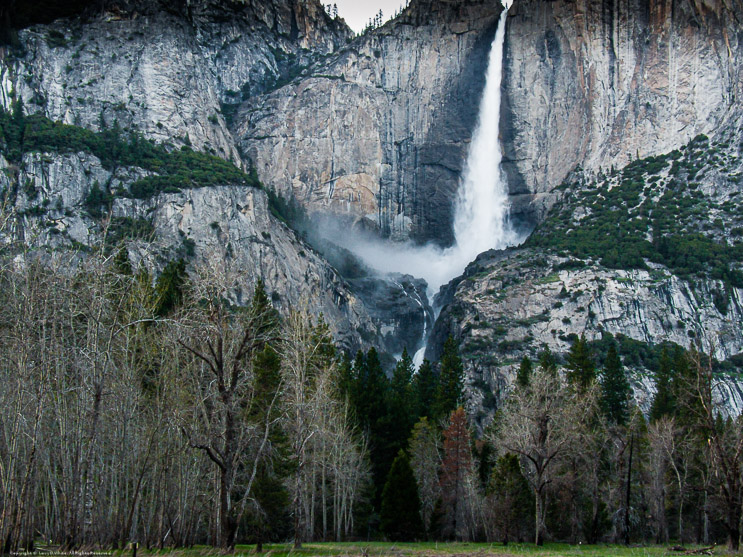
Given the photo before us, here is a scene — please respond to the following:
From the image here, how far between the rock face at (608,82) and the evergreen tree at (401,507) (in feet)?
334

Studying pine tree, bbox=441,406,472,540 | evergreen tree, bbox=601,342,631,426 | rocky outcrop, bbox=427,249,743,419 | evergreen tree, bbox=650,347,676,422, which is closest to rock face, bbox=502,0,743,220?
rocky outcrop, bbox=427,249,743,419

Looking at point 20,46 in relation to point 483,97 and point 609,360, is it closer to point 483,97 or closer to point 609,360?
point 483,97

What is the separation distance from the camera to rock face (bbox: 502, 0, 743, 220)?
128 m

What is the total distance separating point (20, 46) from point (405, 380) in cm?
8397

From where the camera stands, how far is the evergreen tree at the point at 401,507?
4291 centimetres

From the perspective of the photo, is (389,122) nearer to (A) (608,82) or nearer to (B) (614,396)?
(A) (608,82)

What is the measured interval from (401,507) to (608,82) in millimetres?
116280

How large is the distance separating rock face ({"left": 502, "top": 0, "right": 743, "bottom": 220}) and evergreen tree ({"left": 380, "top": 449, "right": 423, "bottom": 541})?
334 feet

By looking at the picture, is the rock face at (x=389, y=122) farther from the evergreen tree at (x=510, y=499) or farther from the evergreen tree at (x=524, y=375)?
the evergreen tree at (x=510, y=499)

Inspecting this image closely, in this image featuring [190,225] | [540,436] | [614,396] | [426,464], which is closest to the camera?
[540,436]

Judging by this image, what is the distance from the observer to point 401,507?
43.1 metres

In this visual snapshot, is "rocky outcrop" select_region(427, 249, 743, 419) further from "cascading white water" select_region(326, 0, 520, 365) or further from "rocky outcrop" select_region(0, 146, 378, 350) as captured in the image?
"cascading white water" select_region(326, 0, 520, 365)

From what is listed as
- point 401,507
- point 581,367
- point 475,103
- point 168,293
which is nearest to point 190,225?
point 168,293

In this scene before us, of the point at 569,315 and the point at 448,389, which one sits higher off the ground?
the point at 569,315
